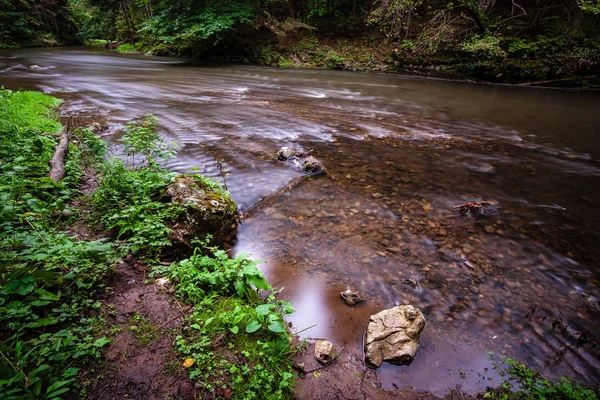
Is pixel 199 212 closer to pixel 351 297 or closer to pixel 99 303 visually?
pixel 99 303

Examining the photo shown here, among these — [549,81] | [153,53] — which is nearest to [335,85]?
[549,81]

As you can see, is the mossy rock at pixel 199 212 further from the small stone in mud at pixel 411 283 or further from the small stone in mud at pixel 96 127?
the small stone in mud at pixel 96 127

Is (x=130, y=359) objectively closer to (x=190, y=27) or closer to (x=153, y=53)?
(x=190, y=27)

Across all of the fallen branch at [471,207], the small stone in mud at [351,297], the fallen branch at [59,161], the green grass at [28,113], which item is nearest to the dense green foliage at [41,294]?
the fallen branch at [59,161]

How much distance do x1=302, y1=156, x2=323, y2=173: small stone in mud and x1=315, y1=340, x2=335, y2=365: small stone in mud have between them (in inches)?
131

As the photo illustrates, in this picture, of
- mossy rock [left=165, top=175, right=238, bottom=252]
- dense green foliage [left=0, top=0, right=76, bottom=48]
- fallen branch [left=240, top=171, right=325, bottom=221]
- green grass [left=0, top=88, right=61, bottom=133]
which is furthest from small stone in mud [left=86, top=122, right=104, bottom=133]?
dense green foliage [left=0, top=0, right=76, bottom=48]

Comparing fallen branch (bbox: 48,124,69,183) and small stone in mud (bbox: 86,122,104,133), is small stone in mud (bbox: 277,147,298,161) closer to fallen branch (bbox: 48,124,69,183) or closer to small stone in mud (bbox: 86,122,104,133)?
fallen branch (bbox: 48,124,69,183)

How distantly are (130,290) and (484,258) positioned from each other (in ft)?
12.0

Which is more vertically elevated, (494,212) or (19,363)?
(19,363)

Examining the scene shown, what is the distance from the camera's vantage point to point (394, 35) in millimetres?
16531

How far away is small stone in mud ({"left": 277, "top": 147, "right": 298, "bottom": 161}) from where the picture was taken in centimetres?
563

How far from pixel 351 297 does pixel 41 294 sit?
2404 mm

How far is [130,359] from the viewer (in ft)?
6.09

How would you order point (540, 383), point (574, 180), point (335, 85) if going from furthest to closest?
point (335, 85)
point (574, 180)
point (540, 383)
